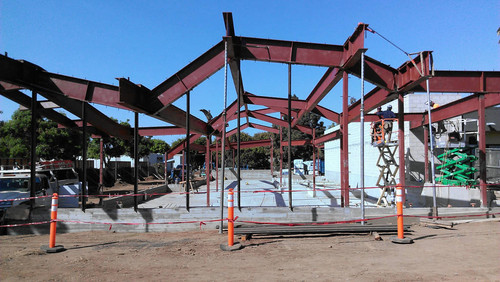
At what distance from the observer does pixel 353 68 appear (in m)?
9.93

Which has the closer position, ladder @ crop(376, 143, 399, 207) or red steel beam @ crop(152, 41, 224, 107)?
red steel beam @ crop(152, 41, 224, 107)

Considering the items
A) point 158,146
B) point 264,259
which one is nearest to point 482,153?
point 264,259

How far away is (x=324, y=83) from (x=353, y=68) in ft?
5.89

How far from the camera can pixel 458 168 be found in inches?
531

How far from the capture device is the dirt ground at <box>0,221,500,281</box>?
5.02 m

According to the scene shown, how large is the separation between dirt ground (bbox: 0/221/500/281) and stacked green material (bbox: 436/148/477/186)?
5.32 metres

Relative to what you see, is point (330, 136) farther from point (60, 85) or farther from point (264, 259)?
point (60, 85)

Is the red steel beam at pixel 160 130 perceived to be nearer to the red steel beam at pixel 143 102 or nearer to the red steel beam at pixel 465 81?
the red steel beam at pixel 143 102

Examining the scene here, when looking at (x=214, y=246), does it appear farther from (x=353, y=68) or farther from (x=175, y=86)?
(x=353, y=68)

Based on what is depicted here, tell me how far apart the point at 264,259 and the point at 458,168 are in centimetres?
1169

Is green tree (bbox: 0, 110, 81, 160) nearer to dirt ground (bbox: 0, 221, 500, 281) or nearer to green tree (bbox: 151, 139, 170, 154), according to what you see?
dirt ground (bbox: 0, 221, 500, 281)

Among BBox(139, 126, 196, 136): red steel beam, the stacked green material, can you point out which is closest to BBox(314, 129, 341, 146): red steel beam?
the stacked green material

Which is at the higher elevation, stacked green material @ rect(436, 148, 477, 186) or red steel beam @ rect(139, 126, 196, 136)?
red steel beam @ rect(139, 126, 196, 136)

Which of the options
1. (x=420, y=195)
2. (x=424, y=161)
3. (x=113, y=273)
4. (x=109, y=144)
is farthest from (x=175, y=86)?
(x=109, y=144)
